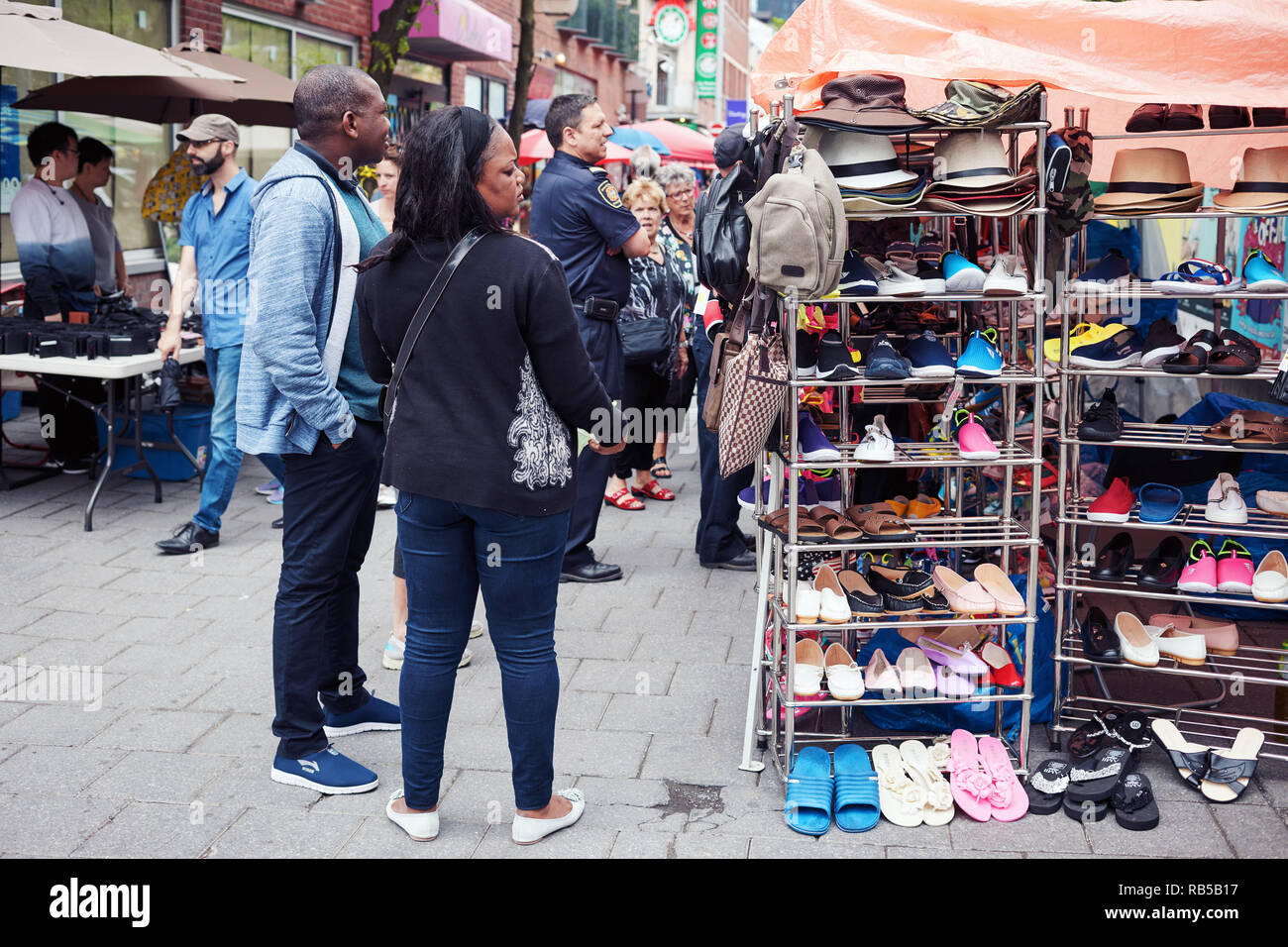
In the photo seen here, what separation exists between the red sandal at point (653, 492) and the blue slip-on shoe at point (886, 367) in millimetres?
4120

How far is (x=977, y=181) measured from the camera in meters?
3.76

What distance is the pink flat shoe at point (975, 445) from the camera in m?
3.90

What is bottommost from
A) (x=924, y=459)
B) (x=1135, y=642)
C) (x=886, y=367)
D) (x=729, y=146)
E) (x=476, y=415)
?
(x=1135, y=642)

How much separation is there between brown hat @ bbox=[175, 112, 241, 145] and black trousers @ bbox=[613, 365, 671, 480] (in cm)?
241

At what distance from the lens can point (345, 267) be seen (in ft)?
12.0

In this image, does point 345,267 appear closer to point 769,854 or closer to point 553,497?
point 553,497

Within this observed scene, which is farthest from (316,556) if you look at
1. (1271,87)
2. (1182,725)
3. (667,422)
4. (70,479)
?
(70,479)

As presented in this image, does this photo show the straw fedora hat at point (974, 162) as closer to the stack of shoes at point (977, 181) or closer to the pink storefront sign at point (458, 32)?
the stack of shoes at point (977, 181)

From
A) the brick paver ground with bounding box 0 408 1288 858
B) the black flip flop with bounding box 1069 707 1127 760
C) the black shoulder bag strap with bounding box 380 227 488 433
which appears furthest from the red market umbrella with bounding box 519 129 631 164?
the black shoulder bag strap with bounding box 380 227 488 433

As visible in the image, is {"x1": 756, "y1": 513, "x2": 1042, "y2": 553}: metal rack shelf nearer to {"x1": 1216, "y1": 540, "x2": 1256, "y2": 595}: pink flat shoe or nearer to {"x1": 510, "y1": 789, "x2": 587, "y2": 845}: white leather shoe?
{"x1": 1216, "y1": 540, "x2": 1256, "y2": 595}: pink flat shoe

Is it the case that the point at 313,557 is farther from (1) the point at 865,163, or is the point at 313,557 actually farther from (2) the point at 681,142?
(2) the point at 681,142

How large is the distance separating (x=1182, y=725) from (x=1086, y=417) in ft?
3.62

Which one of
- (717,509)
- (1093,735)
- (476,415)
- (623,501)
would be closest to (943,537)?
(1093,735)

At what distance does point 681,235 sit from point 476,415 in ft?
15.5
